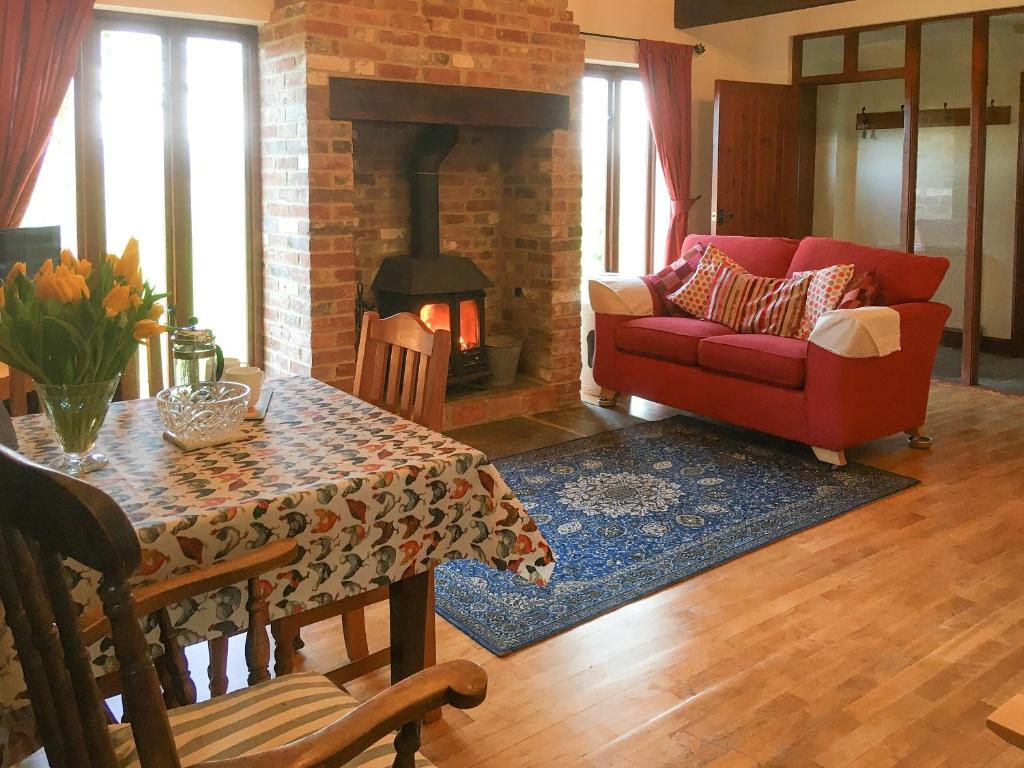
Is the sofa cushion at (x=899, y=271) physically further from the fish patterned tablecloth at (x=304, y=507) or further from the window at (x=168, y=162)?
the fish patterned tablecloth at (x=304, y=507)

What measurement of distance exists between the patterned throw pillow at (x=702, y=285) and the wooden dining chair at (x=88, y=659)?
4135 mm

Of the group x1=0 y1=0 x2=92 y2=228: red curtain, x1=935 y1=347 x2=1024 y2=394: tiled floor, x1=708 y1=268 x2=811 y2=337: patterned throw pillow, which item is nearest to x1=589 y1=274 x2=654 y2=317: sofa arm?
x1=708 y1=268 x2=811 y2=337: patterned throw pillow

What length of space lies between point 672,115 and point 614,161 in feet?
1.60

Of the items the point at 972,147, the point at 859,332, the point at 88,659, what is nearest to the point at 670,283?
the point at 859,332

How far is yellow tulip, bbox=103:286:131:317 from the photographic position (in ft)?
5.83

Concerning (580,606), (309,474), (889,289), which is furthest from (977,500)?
(309,474)

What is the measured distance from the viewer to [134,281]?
184 centimetres

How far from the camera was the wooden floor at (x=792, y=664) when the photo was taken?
230 centimetres

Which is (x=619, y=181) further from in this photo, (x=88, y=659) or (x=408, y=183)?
(x=88, y=659)

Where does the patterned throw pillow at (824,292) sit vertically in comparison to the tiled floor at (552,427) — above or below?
above

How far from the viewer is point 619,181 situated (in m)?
6.71

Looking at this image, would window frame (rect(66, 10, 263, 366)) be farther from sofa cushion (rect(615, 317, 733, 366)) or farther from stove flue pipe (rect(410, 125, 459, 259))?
sofa cushion (rect(615, 317, 733, 366))

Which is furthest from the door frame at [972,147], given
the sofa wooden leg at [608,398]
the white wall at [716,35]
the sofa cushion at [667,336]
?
the sofa wooden leg at [608,398]

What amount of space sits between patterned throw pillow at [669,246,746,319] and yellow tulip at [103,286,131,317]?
3.84 meters
